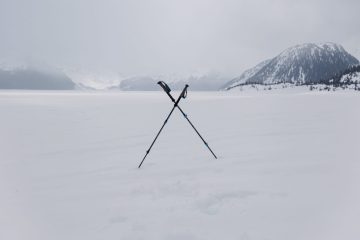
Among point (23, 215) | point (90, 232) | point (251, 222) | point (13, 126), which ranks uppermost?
point (251, 222)

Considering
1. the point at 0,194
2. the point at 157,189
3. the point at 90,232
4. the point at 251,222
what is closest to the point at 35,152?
the point at 0,194

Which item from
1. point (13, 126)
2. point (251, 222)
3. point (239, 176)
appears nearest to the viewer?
point (251, 222)

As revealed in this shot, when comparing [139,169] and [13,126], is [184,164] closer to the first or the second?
[139,169]

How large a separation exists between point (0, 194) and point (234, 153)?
6208 millimetres

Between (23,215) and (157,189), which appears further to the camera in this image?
(157,189)

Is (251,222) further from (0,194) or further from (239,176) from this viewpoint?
(0,194)

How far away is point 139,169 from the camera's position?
8742mm

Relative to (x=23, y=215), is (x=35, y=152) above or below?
below

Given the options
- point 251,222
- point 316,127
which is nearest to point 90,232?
point 251,222

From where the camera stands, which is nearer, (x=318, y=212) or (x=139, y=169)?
(x=318, y=212)

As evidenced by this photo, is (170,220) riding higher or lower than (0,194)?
higher

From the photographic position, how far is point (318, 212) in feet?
16.9

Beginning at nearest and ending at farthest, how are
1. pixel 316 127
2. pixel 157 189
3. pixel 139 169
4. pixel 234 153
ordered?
pixel 157 189, pixel 139 169, pixel 234 153, pixel 316 127

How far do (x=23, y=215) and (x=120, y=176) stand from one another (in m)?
2.67
